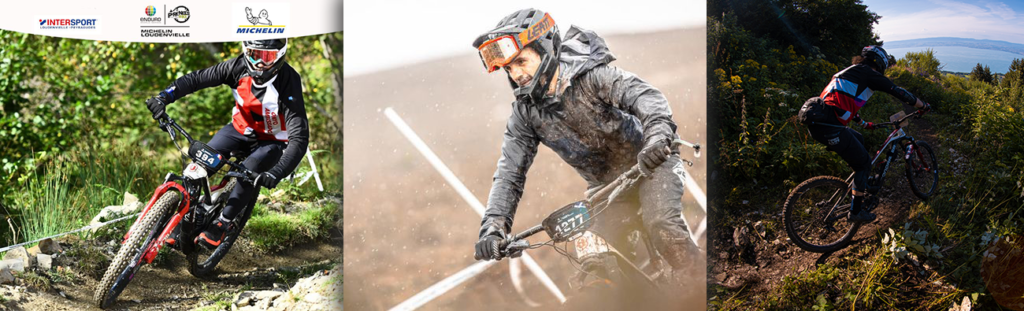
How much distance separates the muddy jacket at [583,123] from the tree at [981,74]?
182 cm

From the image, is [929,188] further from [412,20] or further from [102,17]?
[102,17]

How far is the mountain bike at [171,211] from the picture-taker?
4242 millimetres

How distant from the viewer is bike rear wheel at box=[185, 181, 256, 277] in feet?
14.8

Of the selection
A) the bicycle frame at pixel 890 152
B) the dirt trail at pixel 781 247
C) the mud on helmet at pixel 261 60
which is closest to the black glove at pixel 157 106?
the mud on helmet at pixel 261 60

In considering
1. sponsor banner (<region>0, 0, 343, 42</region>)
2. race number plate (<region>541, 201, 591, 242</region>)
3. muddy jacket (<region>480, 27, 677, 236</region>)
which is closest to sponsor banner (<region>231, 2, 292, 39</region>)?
sponsor banner (<region>0, 0, 343, 42</region>)

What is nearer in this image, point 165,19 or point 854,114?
point 854,114

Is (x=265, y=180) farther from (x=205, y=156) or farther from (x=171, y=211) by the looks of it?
(x=171, y=211)

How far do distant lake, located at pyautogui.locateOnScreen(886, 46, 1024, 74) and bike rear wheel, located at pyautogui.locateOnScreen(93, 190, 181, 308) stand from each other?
4.27m

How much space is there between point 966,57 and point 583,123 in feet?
7.54

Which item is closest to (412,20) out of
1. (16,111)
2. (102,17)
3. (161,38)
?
(161,38)

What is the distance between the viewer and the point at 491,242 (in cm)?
431

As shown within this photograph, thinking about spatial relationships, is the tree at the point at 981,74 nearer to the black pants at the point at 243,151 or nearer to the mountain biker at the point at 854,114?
the mountain biker at the point at 854,114

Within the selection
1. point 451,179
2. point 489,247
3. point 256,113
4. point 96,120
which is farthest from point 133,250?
point 489,247

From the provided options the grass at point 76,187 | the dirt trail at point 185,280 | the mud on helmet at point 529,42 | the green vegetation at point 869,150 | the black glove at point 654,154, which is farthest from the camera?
the grass at point 76,187
